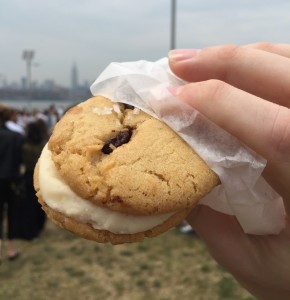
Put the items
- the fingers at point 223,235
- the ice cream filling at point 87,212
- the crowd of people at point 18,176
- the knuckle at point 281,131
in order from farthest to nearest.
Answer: the crowd of people at point 18,176, the fingers at point 223,235, the ice cream filling at point 87,212, the knuckle at point 281,131

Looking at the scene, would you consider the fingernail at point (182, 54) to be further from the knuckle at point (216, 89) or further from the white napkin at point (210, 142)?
the knuckle at point (216, 89)

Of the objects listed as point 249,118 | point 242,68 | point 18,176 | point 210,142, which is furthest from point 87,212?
point 18,176

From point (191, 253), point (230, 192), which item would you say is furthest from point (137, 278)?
point (230, 192)

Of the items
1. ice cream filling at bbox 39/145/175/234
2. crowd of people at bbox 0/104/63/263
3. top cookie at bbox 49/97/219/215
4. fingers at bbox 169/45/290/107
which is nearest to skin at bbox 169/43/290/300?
fingers at bbox 169/45/290/107

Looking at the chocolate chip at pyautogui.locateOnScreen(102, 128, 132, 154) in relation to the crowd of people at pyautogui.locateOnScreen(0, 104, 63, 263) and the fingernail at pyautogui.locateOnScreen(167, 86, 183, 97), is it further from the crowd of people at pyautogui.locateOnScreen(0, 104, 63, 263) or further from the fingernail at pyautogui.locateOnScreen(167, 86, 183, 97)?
the crowd of people at pyautogui.locateOnScreen(0, 104, 63, 263)

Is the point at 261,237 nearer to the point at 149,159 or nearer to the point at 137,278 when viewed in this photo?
the point at 149,159

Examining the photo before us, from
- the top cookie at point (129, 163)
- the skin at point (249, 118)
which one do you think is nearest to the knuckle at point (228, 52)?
the skin at point (249, 118)

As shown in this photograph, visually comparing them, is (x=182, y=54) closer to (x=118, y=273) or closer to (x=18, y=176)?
(x=118, y=273)
